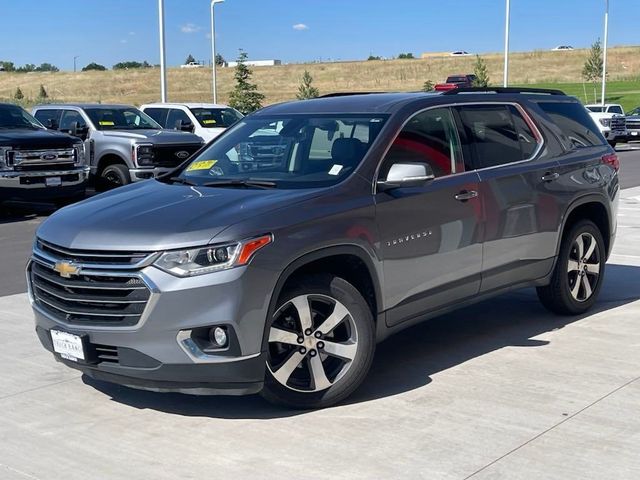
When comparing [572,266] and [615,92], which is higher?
[615,92]

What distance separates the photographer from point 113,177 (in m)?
16.2

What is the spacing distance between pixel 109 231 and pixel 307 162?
1452 millimetres

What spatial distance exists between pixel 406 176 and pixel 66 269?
2.04 m

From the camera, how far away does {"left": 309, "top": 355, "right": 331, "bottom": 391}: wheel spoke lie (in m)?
4.97

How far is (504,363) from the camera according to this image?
19.6 feet

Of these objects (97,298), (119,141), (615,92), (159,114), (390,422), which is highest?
(615,92)

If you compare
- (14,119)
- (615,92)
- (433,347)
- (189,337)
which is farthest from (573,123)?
(615,92)

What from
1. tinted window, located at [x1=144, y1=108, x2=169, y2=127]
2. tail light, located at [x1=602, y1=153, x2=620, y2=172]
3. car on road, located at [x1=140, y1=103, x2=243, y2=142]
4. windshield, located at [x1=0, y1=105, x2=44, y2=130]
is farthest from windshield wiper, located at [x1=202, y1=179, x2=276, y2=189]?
tinted window, located at [x1=144, y1=108, x2=169, y2=127]

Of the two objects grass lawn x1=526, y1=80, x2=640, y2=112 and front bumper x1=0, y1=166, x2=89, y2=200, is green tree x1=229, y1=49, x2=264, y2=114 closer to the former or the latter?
front bumper x1=0, y1=166, x2=89, y2=200

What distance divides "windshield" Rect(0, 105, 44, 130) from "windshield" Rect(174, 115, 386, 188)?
9.49m

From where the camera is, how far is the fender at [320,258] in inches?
184

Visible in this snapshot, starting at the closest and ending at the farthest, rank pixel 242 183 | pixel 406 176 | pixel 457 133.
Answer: pixel 406 176
pixel 242 183
pixel 457 133

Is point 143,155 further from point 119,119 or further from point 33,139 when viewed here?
point 33,139

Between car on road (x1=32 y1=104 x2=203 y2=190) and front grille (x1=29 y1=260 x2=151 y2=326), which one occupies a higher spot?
car on road (x1=32 y1=104 x2=203 y2=190)
